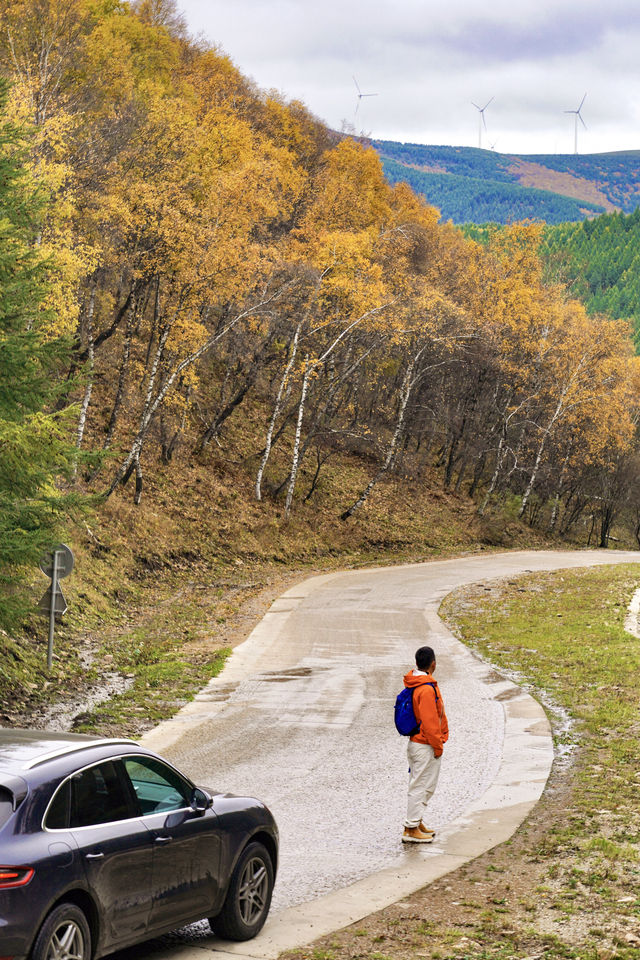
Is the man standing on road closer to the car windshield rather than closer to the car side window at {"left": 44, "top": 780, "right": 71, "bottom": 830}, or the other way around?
the car side window at {"left": 44, "top": 780, "right": 71, "bottom": 830}

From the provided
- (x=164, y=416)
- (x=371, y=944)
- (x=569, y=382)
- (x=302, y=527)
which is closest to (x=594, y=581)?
(x=302, y=527)

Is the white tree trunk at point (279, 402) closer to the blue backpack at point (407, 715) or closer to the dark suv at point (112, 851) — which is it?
the blue backpack at point (407, 715)

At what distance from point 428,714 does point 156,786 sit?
382 cm

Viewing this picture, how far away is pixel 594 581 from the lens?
118 ft

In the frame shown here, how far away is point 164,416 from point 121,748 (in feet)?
120

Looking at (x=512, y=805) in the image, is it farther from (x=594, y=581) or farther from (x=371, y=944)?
(x=594, y=581)

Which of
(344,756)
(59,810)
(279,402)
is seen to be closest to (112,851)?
(59,810)

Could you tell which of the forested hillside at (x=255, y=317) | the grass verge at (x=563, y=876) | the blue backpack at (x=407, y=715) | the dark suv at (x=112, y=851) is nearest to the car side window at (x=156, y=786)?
the dark suv at (x=112, y=851)

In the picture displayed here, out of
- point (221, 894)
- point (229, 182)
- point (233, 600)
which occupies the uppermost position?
point (229, 182)

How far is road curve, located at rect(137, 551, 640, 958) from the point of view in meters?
8.26

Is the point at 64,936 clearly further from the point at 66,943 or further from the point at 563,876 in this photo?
the point at 563,876

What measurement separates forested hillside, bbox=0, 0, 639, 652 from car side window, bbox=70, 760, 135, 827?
325 inches

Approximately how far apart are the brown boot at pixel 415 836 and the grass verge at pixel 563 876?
0.66 metres

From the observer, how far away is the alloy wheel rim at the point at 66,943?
5047 millimetres
